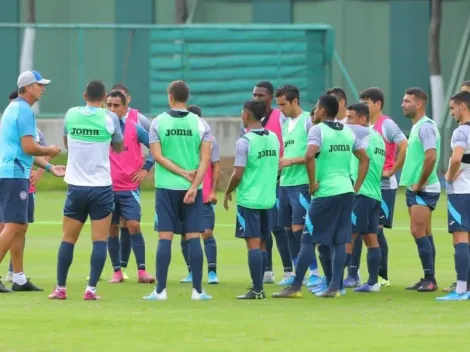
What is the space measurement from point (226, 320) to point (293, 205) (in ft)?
12.3

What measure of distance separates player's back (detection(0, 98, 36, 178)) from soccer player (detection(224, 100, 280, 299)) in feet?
7.23

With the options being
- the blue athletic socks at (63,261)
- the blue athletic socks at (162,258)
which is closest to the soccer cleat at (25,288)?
the blue athletic socks at (63,261)

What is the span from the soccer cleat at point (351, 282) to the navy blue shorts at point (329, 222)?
1481 millimetres

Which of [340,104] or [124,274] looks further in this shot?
[124,274]

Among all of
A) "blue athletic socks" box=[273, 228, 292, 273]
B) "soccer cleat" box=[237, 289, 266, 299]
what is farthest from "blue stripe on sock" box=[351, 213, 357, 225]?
"soccer cleat" box=[237, 289, 266, 299]

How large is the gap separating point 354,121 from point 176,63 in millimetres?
20305

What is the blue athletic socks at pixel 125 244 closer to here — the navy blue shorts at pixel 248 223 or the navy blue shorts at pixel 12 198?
the navy blue shorts at pixel 12 198

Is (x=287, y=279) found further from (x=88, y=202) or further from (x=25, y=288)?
(x=88, y=202)

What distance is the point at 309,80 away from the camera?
119 ft

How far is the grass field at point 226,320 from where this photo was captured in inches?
469

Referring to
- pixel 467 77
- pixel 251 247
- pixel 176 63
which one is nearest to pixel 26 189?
pixel 251 247

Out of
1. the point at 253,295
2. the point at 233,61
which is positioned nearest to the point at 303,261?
the point at 253,295

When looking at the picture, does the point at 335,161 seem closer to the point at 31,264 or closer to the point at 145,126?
the point at 145,126

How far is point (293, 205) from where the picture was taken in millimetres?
16891
